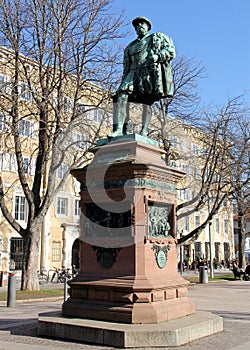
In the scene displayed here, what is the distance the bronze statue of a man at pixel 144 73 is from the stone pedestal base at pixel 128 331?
397cm

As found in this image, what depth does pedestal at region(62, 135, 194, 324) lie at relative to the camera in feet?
26.0

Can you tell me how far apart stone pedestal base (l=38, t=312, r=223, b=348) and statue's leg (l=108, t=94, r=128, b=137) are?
157 inches

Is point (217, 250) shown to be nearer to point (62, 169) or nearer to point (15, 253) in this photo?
point (15, 253)

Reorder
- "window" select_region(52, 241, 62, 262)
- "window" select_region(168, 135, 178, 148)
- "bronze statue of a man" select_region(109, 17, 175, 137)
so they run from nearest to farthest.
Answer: "bronze statue of a man" select_region(109, 17, 175, 137) → "window" select_region(168, 135, 178, 148) → "window" select_region(52, 241, 62, 262)

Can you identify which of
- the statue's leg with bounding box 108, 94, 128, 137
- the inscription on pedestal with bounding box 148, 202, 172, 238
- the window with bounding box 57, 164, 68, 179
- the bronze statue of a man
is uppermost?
the window with bounding box 57, 164, 68, 179

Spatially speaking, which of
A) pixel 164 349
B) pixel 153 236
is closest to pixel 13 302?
pixel 153 236

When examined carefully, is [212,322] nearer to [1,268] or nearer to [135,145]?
[135,145]

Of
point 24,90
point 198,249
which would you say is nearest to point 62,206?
point 24,90

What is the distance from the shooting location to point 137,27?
32.8 ft

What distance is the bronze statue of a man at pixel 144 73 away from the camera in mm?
9578

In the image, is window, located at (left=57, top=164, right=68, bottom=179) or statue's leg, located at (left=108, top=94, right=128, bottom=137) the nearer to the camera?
statue's leg, located at (left=108, top=94, right=128, bottom=137)

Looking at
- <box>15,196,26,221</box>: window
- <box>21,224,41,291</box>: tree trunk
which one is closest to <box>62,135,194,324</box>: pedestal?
<box>21,224,41,291</box>: tree trunk

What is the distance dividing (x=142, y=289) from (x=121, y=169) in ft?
7.50

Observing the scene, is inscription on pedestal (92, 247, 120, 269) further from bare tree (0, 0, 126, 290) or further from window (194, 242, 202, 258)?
window (194, 242, 202, 258)
